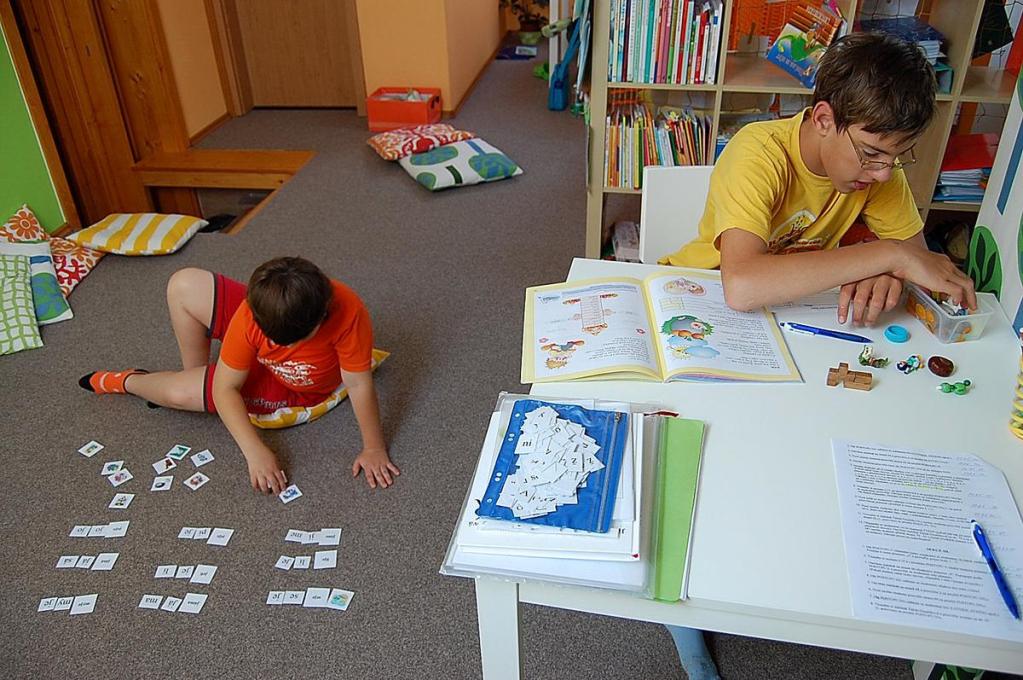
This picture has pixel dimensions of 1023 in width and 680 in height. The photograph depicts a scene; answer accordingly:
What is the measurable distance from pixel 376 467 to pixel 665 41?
4.99ft

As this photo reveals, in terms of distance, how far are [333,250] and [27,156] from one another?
1229mm

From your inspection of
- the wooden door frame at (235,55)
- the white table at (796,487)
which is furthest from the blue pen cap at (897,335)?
the wooden door frame at (235,55)

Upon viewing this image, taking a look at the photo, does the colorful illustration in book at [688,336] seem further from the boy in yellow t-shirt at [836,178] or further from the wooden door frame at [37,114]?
the wooden door frame at [37,114]

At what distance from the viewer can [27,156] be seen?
2986mm

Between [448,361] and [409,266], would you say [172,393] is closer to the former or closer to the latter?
[448,361]

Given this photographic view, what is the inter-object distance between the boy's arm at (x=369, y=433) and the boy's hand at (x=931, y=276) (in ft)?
3.90

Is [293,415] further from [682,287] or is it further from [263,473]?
[682,287]

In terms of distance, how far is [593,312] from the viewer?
1.21m

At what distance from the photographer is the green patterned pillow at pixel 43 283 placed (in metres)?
2.59

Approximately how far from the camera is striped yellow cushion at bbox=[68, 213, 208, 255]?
9.65ft

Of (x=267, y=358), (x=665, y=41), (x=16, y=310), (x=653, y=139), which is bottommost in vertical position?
(x=16, y=310)

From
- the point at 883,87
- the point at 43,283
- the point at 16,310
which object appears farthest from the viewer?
the point at 43,283

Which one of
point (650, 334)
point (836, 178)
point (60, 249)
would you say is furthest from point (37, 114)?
point (836, 178)

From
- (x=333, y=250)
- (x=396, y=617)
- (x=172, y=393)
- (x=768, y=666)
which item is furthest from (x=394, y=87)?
(x=768, y=666)
